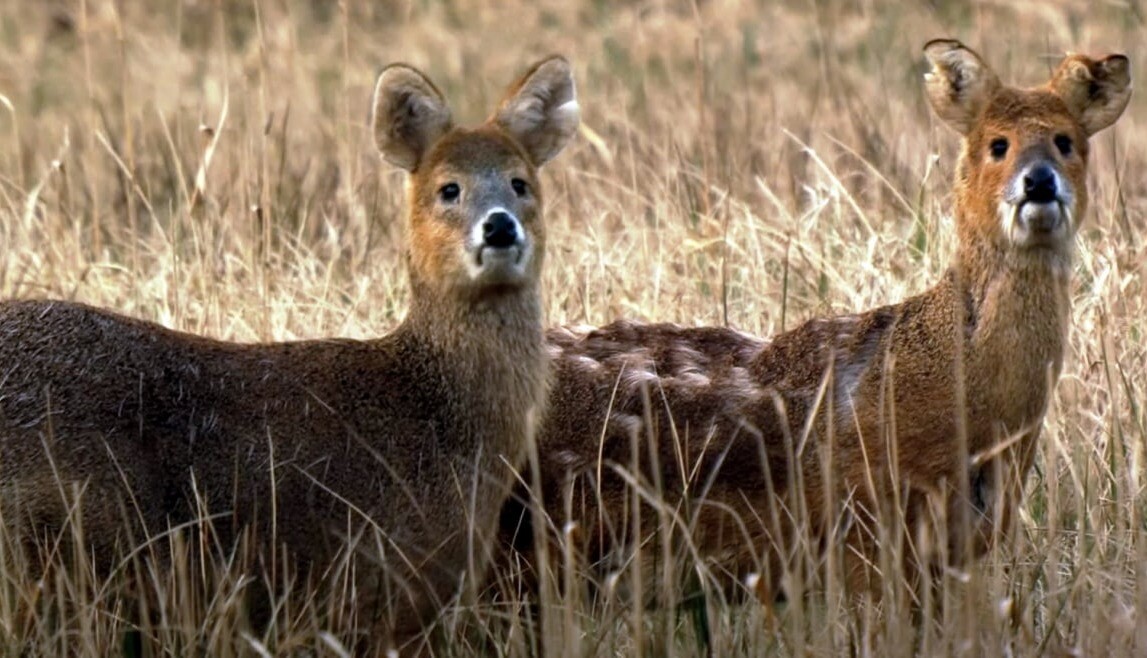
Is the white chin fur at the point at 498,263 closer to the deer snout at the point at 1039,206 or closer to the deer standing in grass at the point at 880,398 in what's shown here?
the deer standing in grass at the point at 880,398

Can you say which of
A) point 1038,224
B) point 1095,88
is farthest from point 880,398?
point 1095,88

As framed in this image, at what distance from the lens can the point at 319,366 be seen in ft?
20.6

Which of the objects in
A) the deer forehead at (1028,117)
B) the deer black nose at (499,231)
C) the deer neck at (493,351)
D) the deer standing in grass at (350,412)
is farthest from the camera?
the deer forehead at (1028,117)

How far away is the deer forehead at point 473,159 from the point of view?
6.54 meters

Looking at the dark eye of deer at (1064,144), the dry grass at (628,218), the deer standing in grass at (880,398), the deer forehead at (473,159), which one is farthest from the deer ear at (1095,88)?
the deer forehead at (473,159)

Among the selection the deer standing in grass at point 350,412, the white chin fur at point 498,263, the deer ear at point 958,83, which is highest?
the deer ear at point 958,83

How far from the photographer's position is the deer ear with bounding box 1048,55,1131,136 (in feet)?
22.5

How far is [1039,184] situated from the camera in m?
6.49

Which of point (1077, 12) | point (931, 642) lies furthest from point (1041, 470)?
point (1077, 12)

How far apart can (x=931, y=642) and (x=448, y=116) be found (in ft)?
7.05

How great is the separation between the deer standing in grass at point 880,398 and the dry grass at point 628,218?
0.21 metres

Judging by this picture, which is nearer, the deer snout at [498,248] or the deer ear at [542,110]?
the deer snout at [498,248]

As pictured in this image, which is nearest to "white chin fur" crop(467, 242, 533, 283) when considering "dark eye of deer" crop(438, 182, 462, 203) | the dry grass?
"dark eye of deer" crop(438, 182, 462, 203)

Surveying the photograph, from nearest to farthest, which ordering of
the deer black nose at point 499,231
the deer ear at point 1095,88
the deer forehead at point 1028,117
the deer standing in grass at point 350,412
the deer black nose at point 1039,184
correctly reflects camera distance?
Answer: the deer standing in grass at point 350,412
the deer black nose at point 499,231
the deer black nose at point 1039,184
the deer forehead at point 1028,117
the deer ear at point 1095,88
